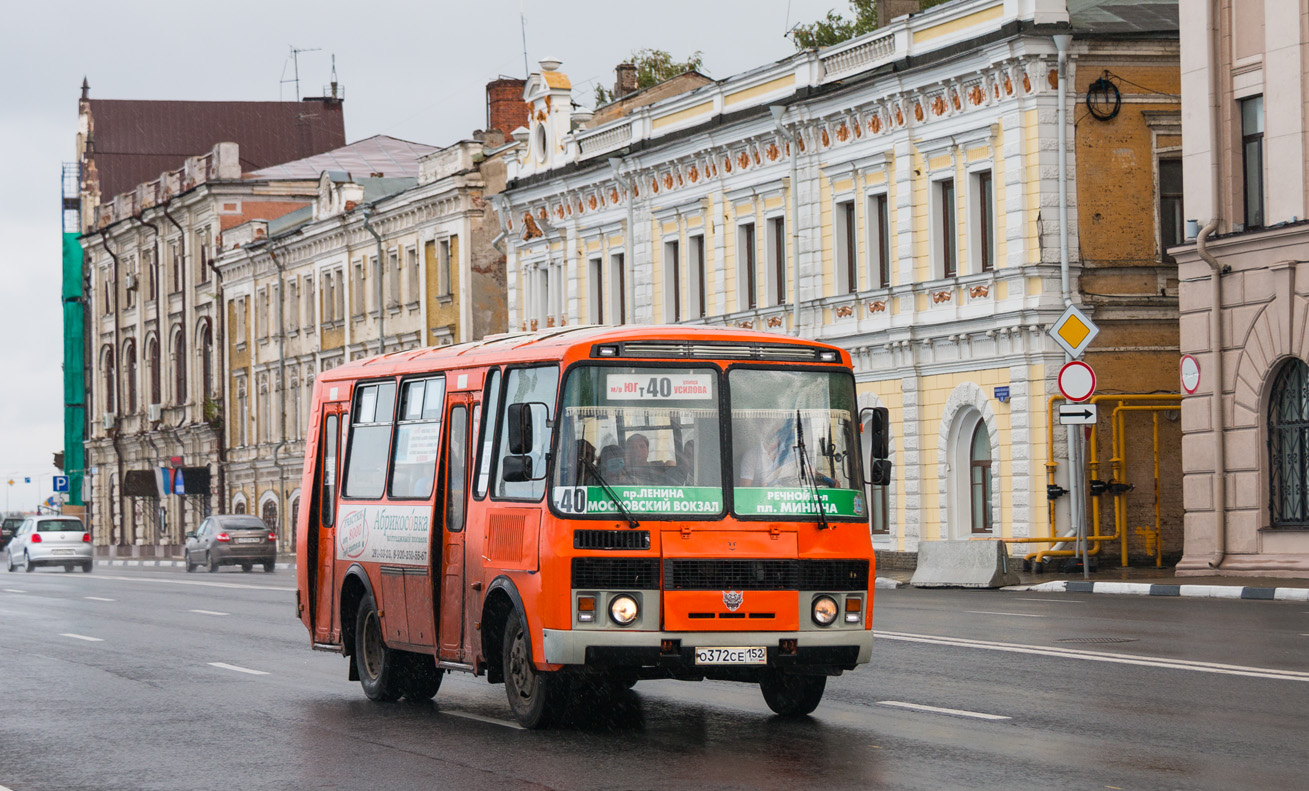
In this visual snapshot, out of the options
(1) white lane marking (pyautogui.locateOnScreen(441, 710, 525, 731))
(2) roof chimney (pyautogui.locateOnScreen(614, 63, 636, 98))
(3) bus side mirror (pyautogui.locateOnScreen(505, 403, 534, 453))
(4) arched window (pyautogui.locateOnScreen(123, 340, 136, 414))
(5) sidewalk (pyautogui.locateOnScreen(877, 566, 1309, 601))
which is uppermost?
(2) roof chimney (pyautogui.locateOnScreen(614, 63, 636, 98))

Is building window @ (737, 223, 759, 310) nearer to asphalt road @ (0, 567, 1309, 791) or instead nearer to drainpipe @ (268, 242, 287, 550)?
asphalt road @ (0, 567, 1309, 791)

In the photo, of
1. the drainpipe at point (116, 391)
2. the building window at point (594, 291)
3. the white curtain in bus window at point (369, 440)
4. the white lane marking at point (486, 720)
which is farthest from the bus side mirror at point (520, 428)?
the drainpipe at point (116, 391)

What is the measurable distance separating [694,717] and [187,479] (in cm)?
6657

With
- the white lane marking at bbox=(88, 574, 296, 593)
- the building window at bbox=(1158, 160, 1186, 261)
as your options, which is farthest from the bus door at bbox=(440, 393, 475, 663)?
the building window at bbox=(1158, 160, 1186, 261)

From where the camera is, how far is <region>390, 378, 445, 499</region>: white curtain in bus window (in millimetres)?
14727

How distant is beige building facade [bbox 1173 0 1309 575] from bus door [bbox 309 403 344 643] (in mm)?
16388

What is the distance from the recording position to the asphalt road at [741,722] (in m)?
10.9

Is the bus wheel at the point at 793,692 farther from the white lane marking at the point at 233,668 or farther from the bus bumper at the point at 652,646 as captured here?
the white lane marking at the point at 233,668

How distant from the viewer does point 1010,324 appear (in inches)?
1371

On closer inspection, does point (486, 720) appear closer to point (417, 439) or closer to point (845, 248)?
point (417, 439)

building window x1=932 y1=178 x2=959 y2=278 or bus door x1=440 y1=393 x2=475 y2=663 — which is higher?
building window x1=932 y1=178 x2=959 y2=278

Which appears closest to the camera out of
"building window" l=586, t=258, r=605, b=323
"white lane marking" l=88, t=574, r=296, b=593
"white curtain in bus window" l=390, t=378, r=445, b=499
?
"white curtain in bus window" l=390, t=378, r=445, b=499

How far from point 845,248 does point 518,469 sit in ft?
91.9

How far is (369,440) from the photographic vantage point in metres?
16.0
